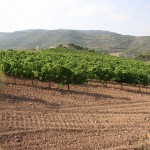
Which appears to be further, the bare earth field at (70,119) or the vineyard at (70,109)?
the vineyard at (70,109)

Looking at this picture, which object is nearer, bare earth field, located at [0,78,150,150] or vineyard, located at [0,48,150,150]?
bare earth field, located at [0,78,150,150]

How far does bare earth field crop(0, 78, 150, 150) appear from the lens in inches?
410

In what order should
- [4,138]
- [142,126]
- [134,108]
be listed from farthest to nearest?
[134,108]
[142,126]
[4,138]

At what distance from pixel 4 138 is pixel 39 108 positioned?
4.37 m

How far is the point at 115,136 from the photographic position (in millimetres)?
11367

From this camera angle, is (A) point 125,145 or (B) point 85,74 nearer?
(A) point 125,145

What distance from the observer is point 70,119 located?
13.2 metres

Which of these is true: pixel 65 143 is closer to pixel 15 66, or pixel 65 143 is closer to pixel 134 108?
pixel 134 108

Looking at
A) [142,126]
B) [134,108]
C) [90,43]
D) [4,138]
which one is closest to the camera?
[4,138]

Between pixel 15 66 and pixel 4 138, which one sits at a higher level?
pixel 15 66

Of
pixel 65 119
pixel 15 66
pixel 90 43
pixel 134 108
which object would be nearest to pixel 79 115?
pixel 65 119

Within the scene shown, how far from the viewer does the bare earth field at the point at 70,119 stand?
1041 cm

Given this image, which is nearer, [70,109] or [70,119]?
[70,119]

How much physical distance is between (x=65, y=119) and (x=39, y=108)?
1816 mm
